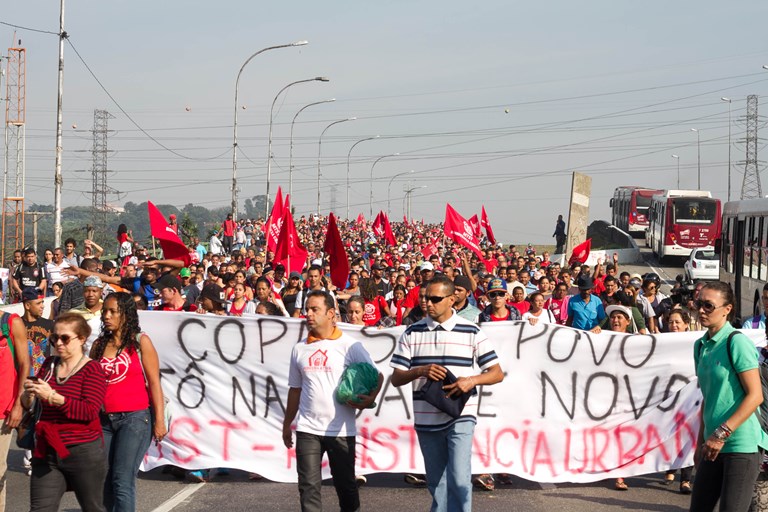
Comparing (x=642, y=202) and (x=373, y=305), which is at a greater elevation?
(x=642, y=202)

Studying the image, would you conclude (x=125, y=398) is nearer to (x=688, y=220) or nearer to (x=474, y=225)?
(x=474, y=225)

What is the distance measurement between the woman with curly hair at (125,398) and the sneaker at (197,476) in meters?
2.65

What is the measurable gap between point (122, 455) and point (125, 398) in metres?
0.30

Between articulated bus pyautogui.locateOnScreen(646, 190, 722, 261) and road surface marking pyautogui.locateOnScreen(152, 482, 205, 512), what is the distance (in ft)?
130

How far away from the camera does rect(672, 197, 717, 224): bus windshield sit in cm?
4597

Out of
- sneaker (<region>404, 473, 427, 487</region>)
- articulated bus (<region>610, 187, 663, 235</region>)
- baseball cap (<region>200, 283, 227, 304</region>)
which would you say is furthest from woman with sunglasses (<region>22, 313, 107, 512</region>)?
articulated bus (<region>610, 187, 663, 235</region>)

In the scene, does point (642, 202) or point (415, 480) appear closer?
point (415, 480)

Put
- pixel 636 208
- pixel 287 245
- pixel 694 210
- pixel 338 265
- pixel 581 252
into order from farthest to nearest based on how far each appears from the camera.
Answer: pixel 636 208 < pixel 694 210 < pixel 581 252 < pixel 287 245 < pixel 338 265

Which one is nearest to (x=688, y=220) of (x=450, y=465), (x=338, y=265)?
(x=338, y=265)

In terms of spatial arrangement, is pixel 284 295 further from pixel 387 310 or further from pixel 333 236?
pixel 333 236

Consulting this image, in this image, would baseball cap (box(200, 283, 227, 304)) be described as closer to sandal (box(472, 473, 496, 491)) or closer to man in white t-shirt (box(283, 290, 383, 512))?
sandal (box(472, 473, 496, 491))

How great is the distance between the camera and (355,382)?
6.21 metres

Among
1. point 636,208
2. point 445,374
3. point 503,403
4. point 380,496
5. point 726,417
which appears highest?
point 636,208

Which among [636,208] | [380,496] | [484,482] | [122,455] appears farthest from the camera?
[636,208]
